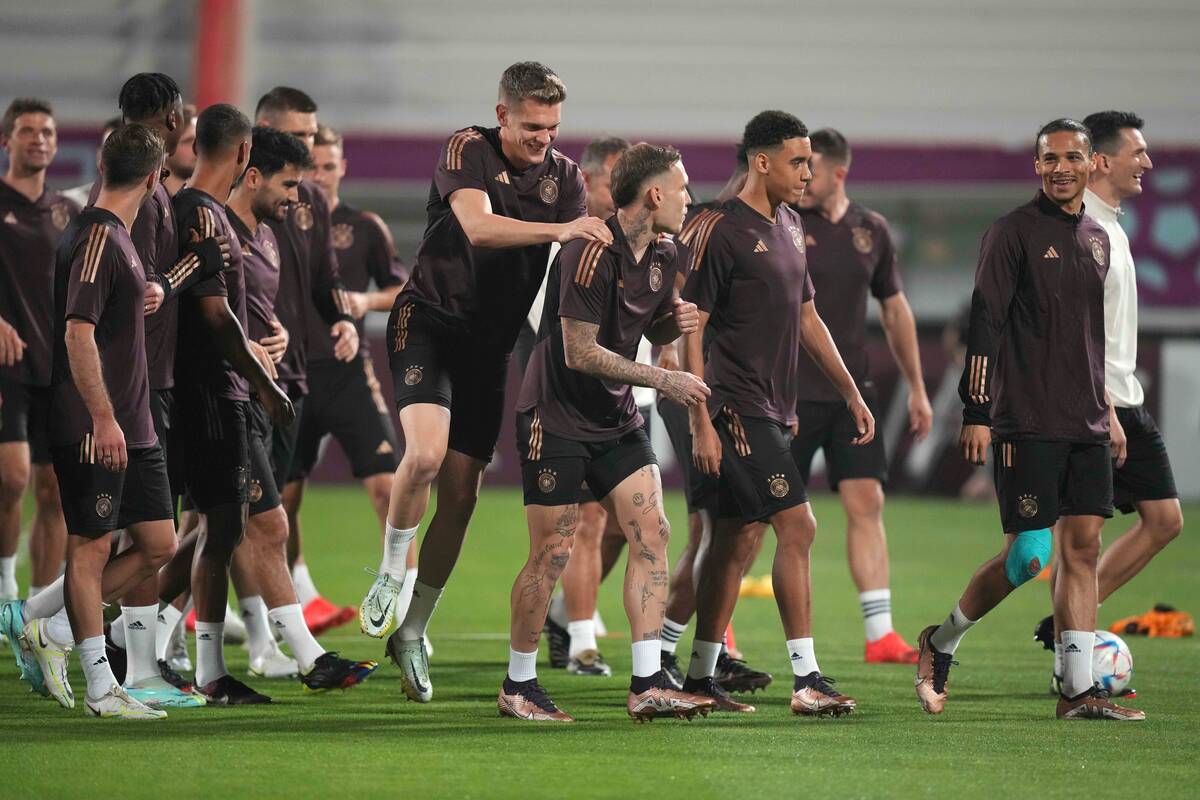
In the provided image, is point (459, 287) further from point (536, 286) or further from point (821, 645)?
point (821, 645)

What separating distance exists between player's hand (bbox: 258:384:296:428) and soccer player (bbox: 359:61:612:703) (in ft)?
1.47

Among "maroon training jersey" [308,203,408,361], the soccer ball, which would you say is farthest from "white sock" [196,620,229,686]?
the soccer ball

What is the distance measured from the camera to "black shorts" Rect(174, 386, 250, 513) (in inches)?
283

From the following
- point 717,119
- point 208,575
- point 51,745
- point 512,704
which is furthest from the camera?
point 717,119

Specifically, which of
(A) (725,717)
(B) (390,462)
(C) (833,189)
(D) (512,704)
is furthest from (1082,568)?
(B) (390,462)

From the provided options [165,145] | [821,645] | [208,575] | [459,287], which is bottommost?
[821,645]

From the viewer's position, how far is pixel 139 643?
7133 millimetres

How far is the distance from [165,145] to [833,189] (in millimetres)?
3821

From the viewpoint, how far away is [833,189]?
9.47 meters

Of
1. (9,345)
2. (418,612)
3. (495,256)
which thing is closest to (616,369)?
(495,256)

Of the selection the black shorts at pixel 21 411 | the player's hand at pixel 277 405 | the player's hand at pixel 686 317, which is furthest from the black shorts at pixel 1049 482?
the black shorts at pixel 21 411

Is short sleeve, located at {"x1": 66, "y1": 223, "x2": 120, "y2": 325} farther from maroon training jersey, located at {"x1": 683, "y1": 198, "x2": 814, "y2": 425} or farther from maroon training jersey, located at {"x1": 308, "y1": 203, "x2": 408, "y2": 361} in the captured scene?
maroon training jersey, located at {"x1": 308, "y1": 203, "x2": 408, "y2": 361}

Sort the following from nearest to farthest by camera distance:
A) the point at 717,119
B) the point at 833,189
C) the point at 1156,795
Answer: the point at 1156,795, the point at 833,189, the point at 717,119

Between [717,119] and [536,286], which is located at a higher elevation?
[717,119]
